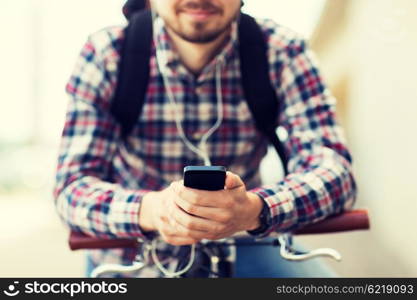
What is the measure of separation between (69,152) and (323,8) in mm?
742

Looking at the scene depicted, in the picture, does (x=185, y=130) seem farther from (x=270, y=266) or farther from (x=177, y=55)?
(x=270, y=266)

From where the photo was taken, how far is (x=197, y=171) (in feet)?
1.35

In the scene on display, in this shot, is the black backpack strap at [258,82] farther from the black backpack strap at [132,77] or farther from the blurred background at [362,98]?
the black backpack strap at [132,77]

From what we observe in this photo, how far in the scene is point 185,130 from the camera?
76cm

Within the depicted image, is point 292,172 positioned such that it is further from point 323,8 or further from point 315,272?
point 323,8

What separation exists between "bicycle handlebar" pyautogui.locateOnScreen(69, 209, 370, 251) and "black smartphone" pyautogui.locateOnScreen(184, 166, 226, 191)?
0.67 feet

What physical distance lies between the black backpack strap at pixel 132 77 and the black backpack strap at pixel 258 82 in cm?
18

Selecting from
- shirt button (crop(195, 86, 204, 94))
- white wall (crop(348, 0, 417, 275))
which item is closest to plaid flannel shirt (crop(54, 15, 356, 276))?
shirt button (crop(195, 86, 204, 94))

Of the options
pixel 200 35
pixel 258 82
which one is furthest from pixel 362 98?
pixel 200 35

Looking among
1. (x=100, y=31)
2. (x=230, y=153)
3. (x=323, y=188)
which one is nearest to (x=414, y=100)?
(x=323, y=188)

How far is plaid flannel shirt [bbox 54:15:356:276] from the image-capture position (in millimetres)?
663

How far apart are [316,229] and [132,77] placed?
1.32ft

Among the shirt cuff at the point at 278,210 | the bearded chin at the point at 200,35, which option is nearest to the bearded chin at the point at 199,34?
the bearded chin at the point at 200,35

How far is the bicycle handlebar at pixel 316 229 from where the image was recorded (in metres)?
0.59
